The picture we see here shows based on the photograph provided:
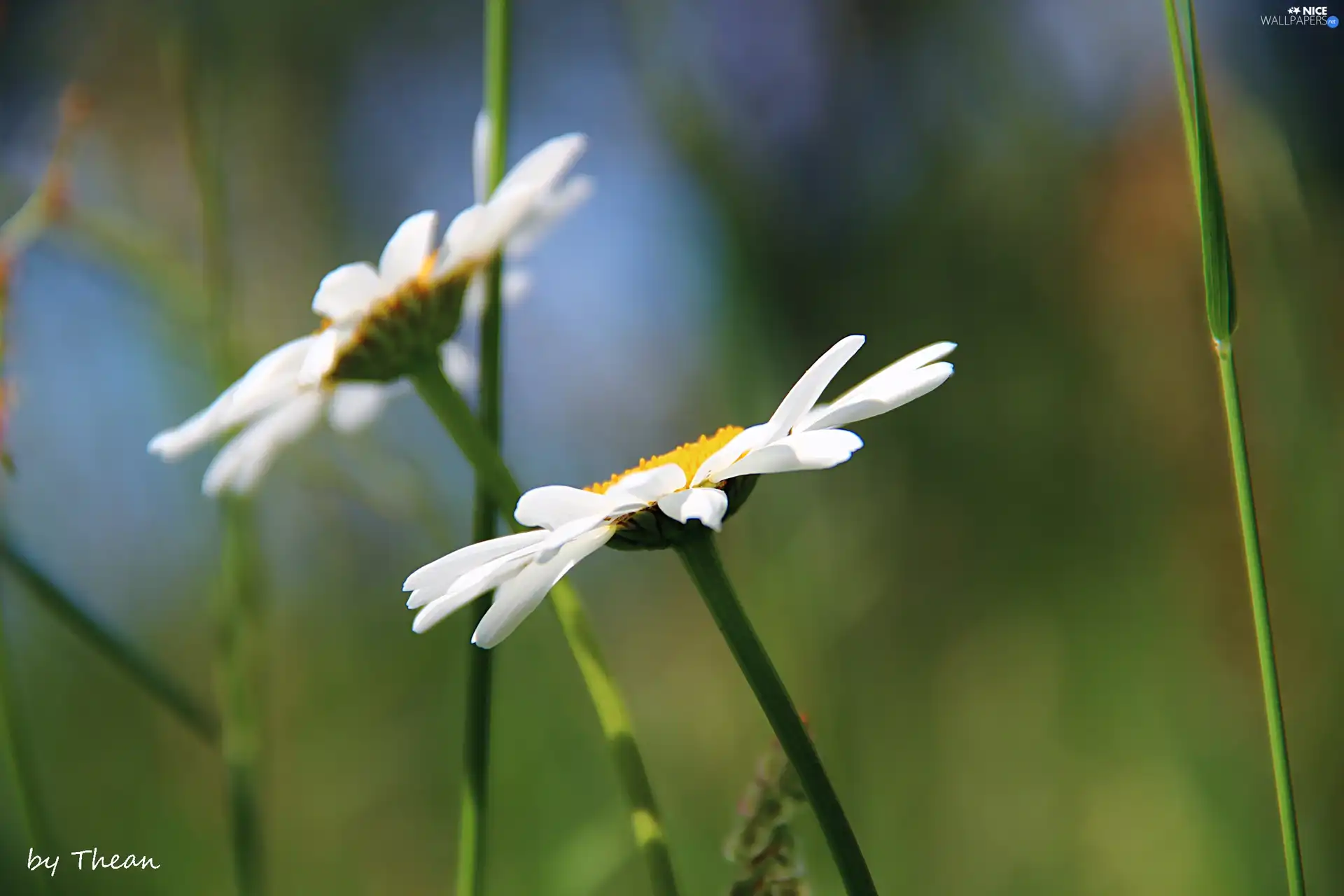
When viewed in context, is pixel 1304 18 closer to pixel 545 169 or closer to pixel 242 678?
pixel 545 169

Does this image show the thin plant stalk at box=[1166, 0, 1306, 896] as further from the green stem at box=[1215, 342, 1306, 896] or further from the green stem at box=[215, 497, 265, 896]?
the green stem at box=[215, 497, 265, 896]

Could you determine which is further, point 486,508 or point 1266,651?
point 486,508

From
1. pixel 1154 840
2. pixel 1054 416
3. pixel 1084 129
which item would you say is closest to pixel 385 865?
pixel 1154 840

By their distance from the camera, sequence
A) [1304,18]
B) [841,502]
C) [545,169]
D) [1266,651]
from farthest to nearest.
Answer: [841,502] → [1304,18] → [545,169] → [1266,651]

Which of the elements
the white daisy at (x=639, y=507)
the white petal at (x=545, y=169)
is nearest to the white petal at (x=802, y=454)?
the white daisy at (x=639, y=507)

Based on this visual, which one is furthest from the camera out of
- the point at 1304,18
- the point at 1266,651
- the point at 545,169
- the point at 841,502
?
the point at 841,502

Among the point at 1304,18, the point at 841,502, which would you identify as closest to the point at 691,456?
the point at 1304,18
